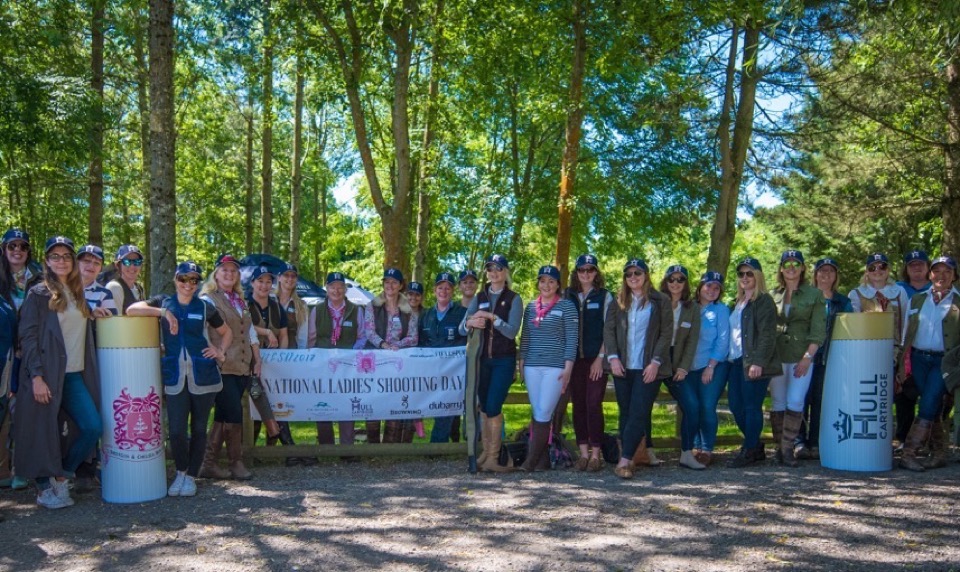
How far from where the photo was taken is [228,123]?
3459 cm

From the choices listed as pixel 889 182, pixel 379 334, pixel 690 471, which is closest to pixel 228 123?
pixel 889 182

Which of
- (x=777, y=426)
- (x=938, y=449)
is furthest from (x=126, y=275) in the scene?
(x=938, y=449)

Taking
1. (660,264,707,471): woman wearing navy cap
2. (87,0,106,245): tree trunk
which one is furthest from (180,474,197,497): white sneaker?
(87,0,106,245): tree trunk

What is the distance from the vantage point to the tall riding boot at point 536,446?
859 cm

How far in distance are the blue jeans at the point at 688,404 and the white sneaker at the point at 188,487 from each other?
15.5 feet

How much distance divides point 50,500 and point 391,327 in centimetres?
395

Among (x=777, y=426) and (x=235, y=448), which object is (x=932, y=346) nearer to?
(x=777, y=426)

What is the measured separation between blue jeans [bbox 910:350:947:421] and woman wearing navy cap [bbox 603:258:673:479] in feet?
8.44

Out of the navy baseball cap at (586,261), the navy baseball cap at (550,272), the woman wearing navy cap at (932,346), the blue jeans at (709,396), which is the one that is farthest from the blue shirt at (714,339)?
the woman wearing navy cap at (932,346)

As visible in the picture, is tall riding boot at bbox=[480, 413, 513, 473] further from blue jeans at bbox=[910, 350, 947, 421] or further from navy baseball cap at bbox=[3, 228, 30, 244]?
navy baseball cap at bbox=[3, 228, 30, 244]

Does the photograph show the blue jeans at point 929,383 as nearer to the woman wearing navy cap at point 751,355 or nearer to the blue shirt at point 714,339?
the woman wearing navy cap at point 751,355

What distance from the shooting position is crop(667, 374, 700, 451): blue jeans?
8844 millimetres

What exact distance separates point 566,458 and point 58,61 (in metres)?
11.6

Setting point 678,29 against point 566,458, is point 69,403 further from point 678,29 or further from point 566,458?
point 678,29
